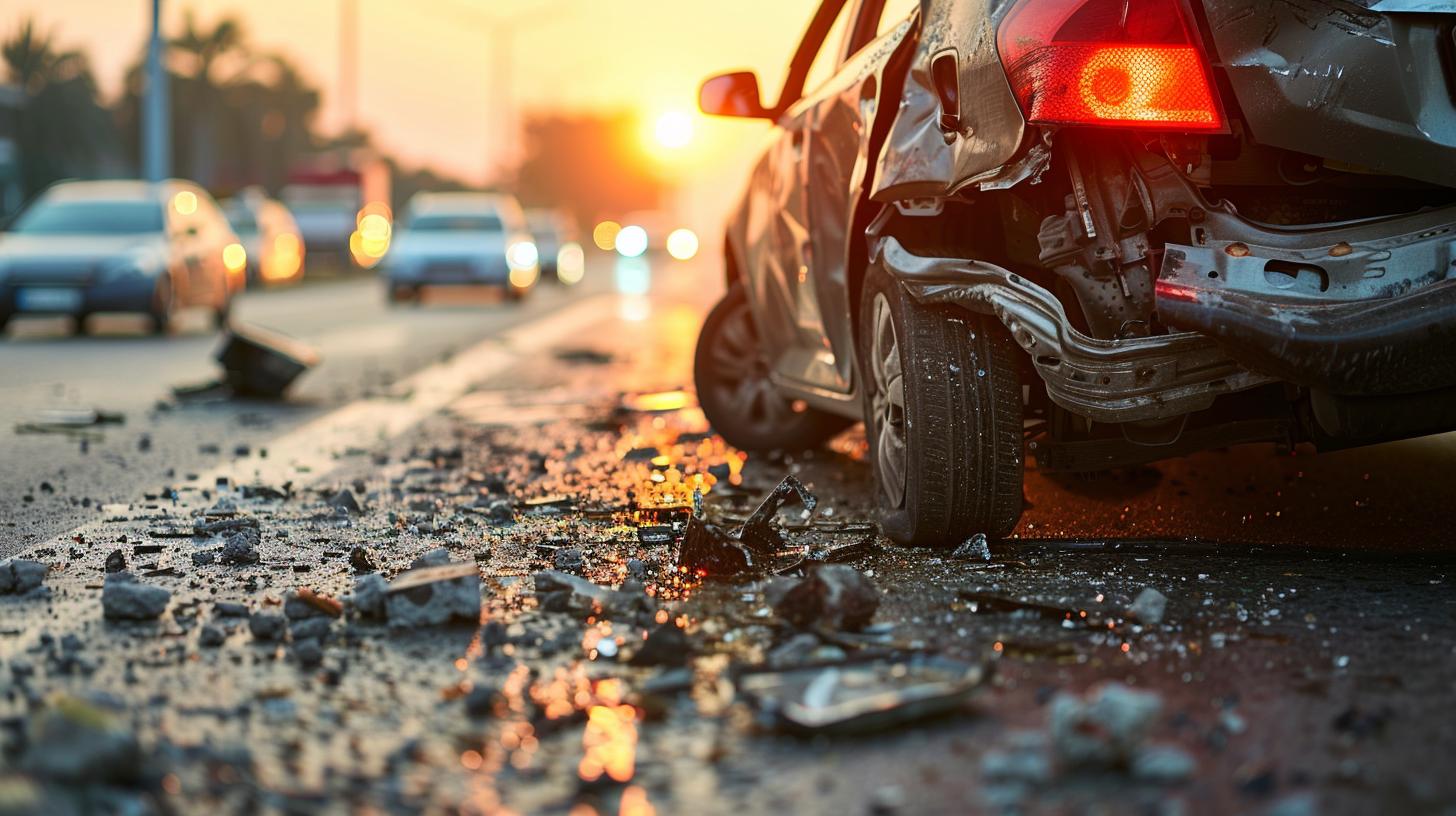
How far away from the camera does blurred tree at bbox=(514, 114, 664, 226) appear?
474ft

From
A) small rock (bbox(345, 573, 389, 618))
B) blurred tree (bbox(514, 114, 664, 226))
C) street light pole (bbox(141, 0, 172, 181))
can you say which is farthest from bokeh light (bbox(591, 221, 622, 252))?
small rock (bbox(345, 573, 389, 618))

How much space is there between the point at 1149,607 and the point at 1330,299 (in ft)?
2.60

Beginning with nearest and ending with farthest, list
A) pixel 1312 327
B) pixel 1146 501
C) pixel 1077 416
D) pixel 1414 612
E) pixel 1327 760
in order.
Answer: pixel 1327 760 < pixel 1312 327 < pixel 1414 612 < pixel 1077 416 < pixel 1146 501

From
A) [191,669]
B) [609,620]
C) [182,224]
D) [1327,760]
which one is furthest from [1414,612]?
[182,224]

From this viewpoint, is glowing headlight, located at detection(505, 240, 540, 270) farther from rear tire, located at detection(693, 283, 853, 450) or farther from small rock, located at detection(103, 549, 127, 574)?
small rock, located at detection(103, 549, 127, 574)

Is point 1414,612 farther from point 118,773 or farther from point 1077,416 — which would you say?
point 118,773

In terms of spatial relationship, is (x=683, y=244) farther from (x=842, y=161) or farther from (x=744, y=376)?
(x=842, y=161)

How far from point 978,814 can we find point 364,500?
3970 mm

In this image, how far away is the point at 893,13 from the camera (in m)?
5.49

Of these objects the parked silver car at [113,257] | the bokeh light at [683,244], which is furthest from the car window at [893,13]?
the bokeh light at [683,244]

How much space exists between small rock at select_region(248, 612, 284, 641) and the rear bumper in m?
2.10

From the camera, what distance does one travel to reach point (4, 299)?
17891mm

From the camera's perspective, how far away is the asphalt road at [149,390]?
6766 mm

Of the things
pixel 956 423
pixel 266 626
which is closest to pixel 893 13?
pixel 956 423
